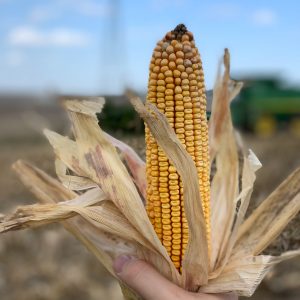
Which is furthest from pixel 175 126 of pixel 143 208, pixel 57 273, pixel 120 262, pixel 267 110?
pixel 267 110

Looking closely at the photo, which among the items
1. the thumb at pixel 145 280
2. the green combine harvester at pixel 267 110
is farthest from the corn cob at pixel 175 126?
the green combine harvester at pixel 267 110

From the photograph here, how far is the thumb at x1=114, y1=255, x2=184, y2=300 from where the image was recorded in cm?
209

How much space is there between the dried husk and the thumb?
53 millimetres

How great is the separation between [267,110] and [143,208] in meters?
25.1

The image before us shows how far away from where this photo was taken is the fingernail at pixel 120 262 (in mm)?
2227

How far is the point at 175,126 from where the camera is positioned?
7.03ft

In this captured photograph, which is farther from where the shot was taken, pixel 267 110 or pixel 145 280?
A: pixel 267 110

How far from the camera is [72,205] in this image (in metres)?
2.18

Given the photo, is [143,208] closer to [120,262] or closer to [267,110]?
[120,262]

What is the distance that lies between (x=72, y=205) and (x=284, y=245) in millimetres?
1124

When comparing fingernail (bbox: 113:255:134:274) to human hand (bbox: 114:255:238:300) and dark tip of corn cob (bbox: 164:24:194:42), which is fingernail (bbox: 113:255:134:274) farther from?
dark tip of corn cob (bbox: 164:24:194:42)

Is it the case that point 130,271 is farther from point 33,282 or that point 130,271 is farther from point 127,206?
point 33,282

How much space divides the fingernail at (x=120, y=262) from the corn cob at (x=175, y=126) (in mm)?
154

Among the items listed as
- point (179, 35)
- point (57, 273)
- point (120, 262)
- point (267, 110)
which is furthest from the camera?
point (267, 110)
